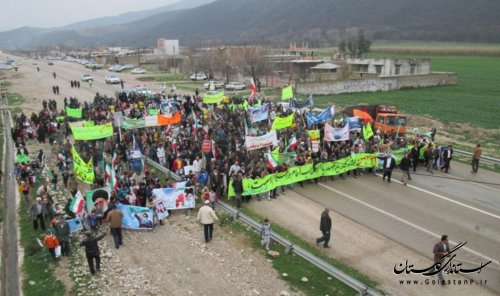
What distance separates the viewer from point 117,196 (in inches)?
606

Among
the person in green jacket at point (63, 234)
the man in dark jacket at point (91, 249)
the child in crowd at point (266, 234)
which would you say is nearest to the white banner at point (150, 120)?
the person in green jacket at point (63, 234)

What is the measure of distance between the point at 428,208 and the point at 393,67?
53204 millimetres

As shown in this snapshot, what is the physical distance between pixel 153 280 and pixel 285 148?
11.9 meters

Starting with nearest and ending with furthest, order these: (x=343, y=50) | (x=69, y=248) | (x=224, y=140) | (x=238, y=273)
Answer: (x=238, y=273) < (x=69, y=248) < (x=224, y=140) < (x=343, y=50)

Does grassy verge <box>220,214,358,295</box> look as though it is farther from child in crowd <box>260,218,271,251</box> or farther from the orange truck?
the orange truck

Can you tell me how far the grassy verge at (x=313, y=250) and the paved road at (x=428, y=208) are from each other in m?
2.63

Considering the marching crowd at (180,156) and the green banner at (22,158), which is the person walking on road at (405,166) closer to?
the marching crowd at (180,156)

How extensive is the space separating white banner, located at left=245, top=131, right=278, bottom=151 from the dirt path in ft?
10.2

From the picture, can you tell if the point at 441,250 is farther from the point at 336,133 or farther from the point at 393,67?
the point at 393,67

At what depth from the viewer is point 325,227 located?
1317cm

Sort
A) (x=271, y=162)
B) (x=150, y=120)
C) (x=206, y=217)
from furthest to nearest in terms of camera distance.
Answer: (x=150, y=120) → (x=271, y=162) → (x=206, y=217)

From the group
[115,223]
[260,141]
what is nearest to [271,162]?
[260,141]

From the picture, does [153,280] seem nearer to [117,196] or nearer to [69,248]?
[69,248]

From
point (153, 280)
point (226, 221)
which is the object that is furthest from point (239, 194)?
point (153, 280)
